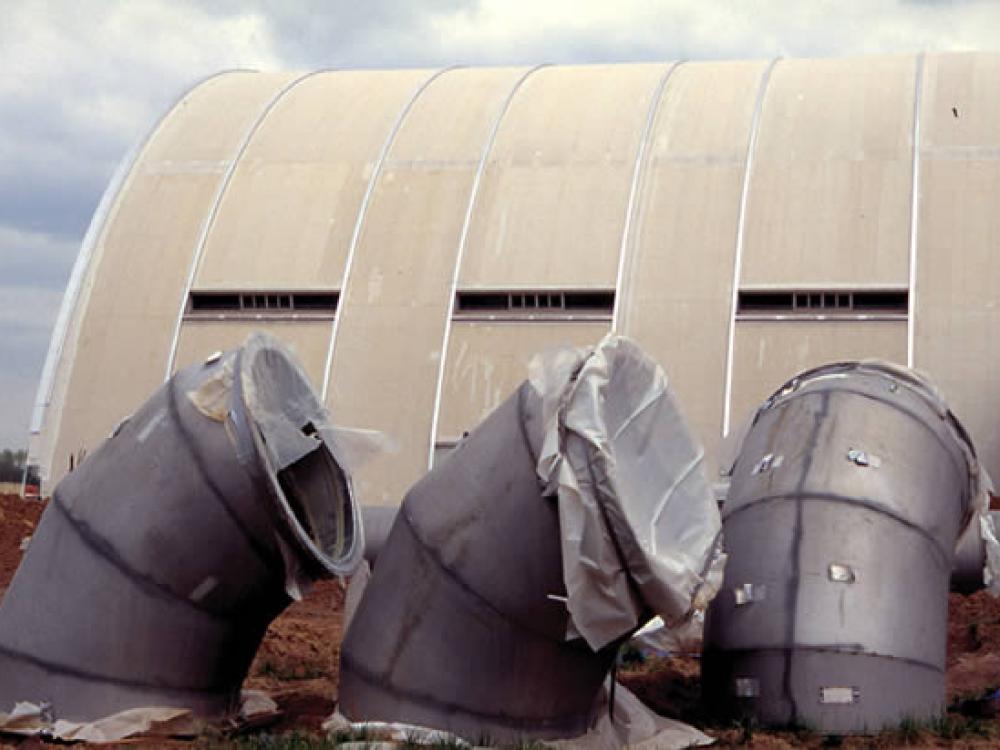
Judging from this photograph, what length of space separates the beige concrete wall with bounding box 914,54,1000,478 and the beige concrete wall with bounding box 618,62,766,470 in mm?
2814

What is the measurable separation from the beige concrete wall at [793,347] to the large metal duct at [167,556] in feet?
44.6

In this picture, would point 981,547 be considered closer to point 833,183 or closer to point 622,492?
point 622,492

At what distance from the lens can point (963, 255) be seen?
958 inches

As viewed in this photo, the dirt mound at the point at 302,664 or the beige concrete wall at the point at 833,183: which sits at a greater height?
the beige concrete wall at the point at 833,183

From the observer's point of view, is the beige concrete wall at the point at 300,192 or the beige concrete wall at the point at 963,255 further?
the beige concrete wall at the point at 300,192

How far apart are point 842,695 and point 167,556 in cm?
456

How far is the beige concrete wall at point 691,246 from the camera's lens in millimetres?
24297

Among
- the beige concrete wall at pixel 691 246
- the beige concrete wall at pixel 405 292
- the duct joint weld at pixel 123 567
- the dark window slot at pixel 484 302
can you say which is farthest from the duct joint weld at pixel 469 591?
the dark window slot at pixel 484 302

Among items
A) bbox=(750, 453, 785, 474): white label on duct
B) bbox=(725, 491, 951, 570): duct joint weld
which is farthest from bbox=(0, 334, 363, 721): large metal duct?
bbox=(750, 453, 785, 474): white label on duct

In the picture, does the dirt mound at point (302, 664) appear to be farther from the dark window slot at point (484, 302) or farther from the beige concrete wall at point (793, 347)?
the beige concrete wall at point (793, 347)

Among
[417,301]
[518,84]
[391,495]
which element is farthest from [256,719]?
[518,84]

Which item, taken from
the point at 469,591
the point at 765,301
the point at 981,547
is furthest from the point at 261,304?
the point at 469,591

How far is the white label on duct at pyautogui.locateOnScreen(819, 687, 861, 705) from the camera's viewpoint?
1124 centimetres

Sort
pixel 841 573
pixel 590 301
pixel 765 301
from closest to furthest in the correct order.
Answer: pixel 841 573, pixel 765 301, pixel 590 301
